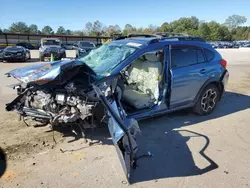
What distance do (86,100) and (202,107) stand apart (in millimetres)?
2945

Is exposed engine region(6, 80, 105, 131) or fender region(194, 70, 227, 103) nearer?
exposed engine region(6, 80, 105, 131)

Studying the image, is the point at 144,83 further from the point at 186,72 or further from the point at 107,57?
the point at 107,57

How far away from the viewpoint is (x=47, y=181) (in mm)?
2910

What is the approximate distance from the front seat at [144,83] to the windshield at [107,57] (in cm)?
77

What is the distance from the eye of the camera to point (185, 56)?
4777 mm

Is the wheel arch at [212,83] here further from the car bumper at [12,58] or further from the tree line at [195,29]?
the tree line at [195,29]

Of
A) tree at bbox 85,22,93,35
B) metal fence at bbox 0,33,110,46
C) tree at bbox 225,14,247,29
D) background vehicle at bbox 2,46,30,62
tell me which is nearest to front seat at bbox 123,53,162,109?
background vehicle at bbox 2,46,30,62

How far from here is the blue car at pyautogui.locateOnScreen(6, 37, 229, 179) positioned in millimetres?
3441

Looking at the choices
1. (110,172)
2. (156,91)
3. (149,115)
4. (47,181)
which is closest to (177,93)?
(156,91)

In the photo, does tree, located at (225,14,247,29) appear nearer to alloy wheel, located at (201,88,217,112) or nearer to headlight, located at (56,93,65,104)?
alloy wheel, located at (201,88,217,112)

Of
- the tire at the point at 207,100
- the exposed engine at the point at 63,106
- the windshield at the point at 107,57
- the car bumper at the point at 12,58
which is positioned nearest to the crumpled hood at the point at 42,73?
the exposed engine at the point at 63,106

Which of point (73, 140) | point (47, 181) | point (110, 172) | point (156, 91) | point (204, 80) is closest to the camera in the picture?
point (47, 181)

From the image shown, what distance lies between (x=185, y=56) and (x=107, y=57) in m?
1.66

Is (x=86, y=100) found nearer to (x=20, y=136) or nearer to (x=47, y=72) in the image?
(x=47, y=72)
